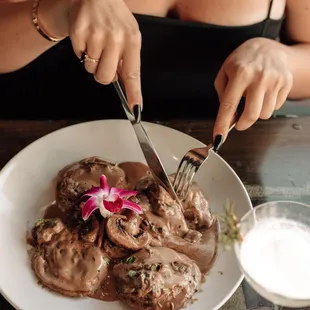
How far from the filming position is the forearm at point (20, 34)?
135 centimetres

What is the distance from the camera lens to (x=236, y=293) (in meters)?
1.19

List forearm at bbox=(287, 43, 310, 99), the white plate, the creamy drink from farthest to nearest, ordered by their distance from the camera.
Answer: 1. forearm at bbox=(287, 43, 310, 99)
2. the white plate
3. the creamy drink

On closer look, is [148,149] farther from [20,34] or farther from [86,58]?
[20,34]

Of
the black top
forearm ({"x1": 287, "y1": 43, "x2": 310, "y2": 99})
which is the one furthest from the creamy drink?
the black top

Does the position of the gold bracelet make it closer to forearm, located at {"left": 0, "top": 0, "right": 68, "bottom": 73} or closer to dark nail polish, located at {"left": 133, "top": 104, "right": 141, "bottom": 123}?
forearm, located at {"left": 0, "top": 0, "right": 68, "bottom": 73}

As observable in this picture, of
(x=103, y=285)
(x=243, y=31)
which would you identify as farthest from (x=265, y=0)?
(x=103, y=285)

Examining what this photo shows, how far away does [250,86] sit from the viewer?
4.17 ft

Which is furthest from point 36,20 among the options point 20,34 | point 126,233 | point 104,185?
point 126,233

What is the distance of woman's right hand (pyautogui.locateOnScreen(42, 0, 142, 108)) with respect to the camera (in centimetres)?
115

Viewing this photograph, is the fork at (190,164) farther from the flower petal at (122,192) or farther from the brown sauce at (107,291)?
the brown sauce at (107,291)

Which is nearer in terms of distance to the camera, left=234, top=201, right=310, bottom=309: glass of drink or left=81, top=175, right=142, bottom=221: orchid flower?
left=234, top=201, right=310, bottom=309: glass of drink

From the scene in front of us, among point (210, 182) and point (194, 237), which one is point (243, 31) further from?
point (194, 237)

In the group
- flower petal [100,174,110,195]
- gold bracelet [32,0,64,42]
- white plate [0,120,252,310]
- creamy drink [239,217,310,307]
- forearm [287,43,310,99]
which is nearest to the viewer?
creamy drink [239,217,310,307]

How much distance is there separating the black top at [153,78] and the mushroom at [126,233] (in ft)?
1.74
